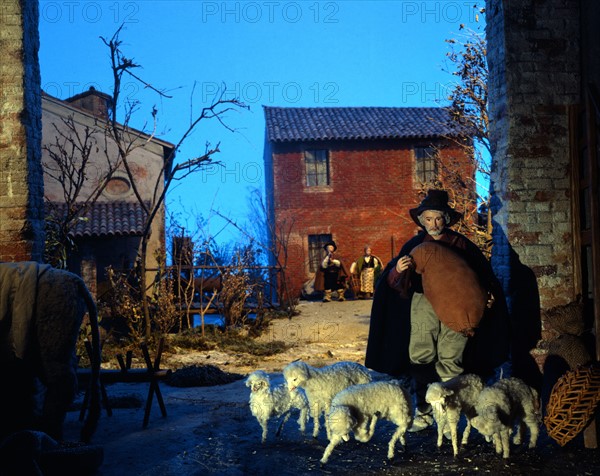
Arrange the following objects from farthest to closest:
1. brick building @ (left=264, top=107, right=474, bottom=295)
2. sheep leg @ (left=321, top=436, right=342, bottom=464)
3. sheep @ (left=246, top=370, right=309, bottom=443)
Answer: brick building @ (left=264, top=107, right=474, bottom=295) < sheep @ (left=246, top=370, right=309, bottom=443) < sheep leg @ (left=321, top=436, right=342, bottom=464)

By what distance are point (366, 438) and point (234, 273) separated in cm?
1034

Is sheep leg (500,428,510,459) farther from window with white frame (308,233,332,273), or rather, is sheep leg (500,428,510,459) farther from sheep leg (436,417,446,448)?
window with white frame (308,233,332,273)

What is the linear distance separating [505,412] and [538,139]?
113 inches

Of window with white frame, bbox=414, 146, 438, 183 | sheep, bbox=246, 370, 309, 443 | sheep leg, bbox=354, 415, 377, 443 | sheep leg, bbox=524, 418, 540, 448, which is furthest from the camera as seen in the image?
window with white frame, bbox=414, 146, 438, 183

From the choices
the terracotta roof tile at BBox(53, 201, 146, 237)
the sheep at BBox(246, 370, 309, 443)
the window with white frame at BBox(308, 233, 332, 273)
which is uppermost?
the terracotta roof tile at BBox(53, 201, 146, 237)

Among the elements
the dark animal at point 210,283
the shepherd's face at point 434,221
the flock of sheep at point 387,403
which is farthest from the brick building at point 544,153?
the dark animal at point 210,283

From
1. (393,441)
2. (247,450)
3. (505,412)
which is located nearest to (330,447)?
(393,441)

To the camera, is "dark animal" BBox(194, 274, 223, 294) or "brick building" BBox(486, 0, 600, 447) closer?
"brick building" BBox(486, 0, 600, 447)

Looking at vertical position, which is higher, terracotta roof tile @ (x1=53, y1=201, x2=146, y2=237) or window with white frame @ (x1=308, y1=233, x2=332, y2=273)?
terracotta roof tile @ (x1=53, y1=201, x2=146, y2=237)

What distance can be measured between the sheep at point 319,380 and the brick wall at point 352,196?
21.0 metres

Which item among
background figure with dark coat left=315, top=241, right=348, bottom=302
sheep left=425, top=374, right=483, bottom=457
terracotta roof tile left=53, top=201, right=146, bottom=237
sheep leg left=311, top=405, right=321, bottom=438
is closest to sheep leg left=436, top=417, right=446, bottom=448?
sheep left=425, top=374, right=483, bottom=457

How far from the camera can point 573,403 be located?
5570 millimetres

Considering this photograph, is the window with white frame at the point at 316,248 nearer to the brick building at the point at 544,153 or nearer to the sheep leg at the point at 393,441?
the brick building at the point at 544,153

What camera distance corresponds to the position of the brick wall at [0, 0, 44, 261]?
7.32m
